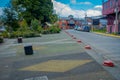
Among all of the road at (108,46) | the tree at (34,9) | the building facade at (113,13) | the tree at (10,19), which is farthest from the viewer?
the tree at (34,9)

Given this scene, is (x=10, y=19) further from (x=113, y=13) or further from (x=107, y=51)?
(x=107, y=51)

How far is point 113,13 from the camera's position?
52.6 meters

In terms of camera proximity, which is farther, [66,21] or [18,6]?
[66,21]

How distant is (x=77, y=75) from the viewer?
7922 millimetres

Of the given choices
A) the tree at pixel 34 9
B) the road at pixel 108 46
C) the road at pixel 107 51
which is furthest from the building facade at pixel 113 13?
the road at pixel 107 51

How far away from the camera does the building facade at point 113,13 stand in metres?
47.3

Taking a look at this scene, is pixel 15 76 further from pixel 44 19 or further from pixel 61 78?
pixel 44 19

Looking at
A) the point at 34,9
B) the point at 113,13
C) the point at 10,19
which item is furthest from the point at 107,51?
the point at 34,9

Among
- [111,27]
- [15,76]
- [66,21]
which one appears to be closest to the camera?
[15,76]

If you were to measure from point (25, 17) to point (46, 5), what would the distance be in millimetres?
6978

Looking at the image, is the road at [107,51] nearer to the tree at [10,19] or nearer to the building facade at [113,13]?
the tree at [10,19]

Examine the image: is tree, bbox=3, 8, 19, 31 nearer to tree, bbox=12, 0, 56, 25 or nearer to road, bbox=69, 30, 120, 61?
tree, bbox=12, 0, 56, 25

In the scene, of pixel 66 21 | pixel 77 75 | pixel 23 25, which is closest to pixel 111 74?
pixel 77 75

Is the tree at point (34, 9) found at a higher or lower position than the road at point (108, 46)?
higher
